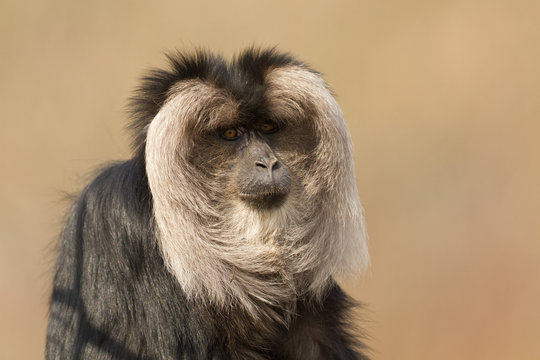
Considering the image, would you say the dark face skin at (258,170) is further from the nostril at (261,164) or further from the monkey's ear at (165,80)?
the monkey's ear at (165,80)

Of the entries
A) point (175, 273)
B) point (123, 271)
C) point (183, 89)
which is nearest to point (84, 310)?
point (123, 271)

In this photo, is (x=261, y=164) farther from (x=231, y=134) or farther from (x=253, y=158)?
(x=231, y=134)

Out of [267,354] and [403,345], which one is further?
[403,345]

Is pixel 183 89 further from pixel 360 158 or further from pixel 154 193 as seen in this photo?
pixel 360 158

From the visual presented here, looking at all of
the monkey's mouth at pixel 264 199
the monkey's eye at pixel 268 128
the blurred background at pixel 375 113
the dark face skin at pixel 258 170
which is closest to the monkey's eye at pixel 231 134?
the dark face skin at pixel 258 170

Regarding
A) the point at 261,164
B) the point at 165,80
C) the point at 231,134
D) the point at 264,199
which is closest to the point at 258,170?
the point at 261,164

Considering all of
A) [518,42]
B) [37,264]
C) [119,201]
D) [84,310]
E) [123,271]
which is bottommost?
[37,264]

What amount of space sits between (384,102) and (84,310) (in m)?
4.82

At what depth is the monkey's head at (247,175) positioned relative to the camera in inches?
144

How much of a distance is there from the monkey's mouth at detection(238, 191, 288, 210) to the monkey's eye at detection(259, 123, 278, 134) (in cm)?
41

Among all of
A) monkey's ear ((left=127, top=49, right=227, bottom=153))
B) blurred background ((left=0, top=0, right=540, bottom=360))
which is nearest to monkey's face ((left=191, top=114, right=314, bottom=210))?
monkey's ear ((left=127, top=49, right=227, bottom=153))

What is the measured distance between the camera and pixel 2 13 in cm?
771

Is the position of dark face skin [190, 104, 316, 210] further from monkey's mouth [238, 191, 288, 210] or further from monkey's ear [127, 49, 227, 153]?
monkey's ear [127, 49, 227, 153]

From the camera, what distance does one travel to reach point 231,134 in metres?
3.87
